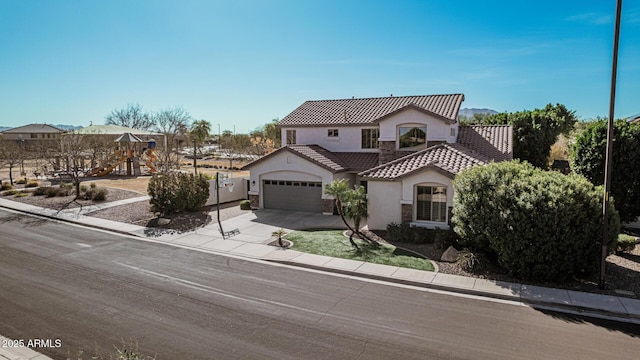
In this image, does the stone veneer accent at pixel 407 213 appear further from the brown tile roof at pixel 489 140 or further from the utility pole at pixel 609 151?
the utility pole at pixel 609 151

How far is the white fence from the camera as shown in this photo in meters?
28.2

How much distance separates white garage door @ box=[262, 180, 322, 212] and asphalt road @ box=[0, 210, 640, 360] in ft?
34.0

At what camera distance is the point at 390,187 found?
19562 millimetres

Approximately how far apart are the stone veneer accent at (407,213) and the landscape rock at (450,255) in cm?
372

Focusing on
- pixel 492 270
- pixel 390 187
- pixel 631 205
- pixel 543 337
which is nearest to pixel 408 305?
pixel 543 337

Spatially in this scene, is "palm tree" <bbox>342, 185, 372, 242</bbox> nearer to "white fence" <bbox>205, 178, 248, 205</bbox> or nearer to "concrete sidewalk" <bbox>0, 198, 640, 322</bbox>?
"concrete sidewalk" <bbox>0, 198, 640, 322</bbox>

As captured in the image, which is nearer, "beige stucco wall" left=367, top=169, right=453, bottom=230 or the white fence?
"beige stucco wall" left=367, top=169, right=453, bottom=230

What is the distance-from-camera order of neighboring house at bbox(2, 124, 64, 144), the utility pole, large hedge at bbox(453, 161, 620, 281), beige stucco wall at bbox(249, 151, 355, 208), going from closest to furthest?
the utility pole < large hedge at bbox(453, 161, 620, 281) < beige stucco wall at bbox(249, 151, 355, 208) < neighboring house at bbox(2, 124, 64, 144)

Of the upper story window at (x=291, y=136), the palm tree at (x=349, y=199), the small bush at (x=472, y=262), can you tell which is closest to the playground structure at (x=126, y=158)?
the upper story window at (x=291, y=136)

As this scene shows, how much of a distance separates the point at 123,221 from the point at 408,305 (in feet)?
58.2

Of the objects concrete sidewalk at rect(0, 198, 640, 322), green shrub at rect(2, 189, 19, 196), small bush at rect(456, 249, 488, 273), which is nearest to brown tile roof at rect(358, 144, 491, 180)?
concrete sidewalk at rect(0, 198, 640, 322)

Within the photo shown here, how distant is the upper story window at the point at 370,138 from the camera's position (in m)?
27.5

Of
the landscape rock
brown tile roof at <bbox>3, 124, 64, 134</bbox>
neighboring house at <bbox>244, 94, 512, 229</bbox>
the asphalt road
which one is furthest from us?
brown tile roof at <bbox>3, 124, 64, 134</bbox>

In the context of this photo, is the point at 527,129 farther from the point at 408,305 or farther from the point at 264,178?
the point at 408,305
